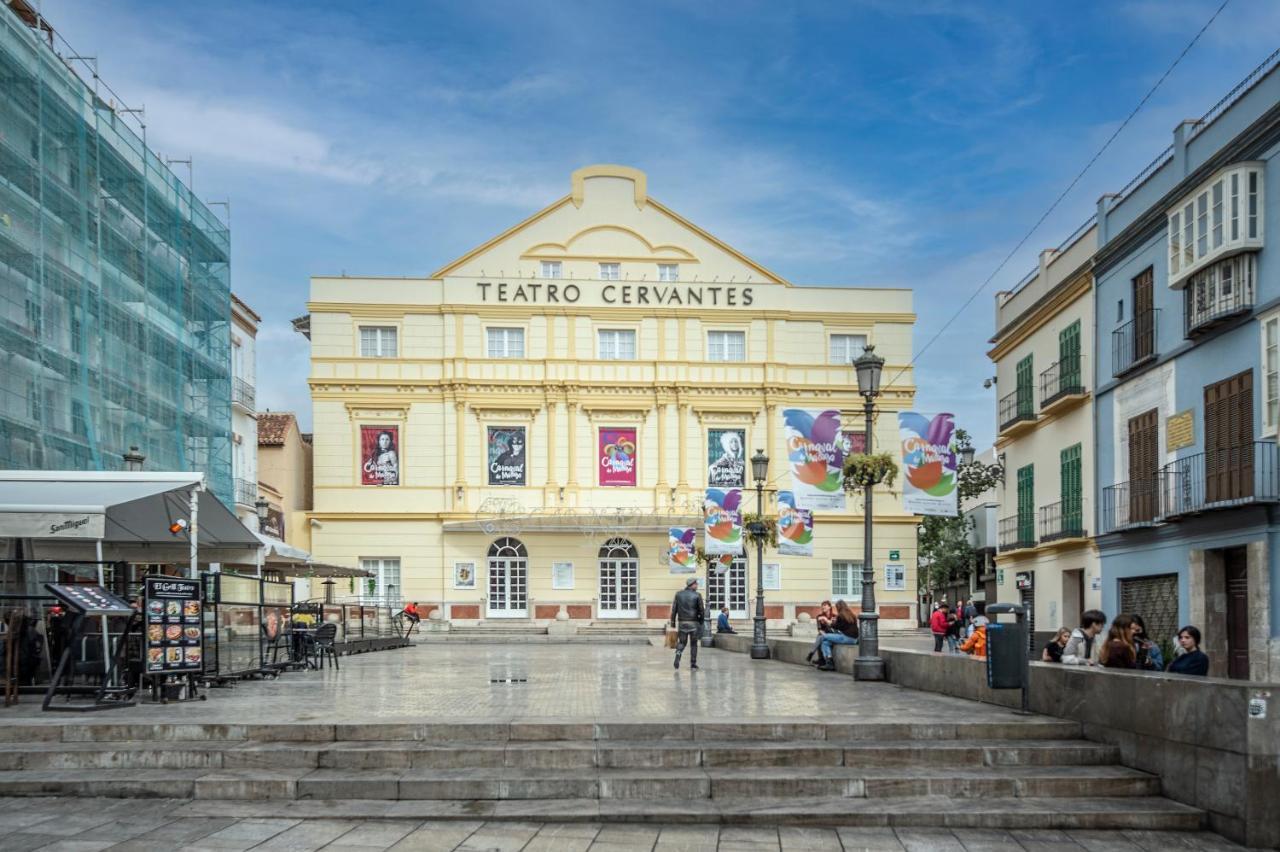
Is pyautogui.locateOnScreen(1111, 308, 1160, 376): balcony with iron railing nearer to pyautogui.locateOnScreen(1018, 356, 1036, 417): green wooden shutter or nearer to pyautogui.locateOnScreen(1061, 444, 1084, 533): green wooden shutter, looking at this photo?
pyautogui.locateOnScreen(1061, 444, 1084, 533): green wooden shutter

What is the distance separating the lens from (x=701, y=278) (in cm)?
4972

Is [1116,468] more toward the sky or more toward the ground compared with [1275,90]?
more toward the ground

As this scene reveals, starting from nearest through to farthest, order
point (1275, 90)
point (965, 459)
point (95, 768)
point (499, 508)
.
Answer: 1. point (95, 768)
2. point (1275, 90)
3. point (499, 508)
4. point (965, 459)

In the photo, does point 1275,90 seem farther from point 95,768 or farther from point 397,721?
point 95,768

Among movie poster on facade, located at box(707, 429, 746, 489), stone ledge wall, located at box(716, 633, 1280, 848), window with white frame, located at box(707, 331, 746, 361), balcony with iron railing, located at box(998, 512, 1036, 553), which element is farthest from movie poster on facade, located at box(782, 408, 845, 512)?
window with white frame, located at box(707, 331, 746, 361)

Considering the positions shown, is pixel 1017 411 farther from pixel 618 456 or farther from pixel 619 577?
pixel 619 577

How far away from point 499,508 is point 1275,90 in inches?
1302

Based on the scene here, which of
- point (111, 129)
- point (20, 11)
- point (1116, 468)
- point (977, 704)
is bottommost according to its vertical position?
point (977, 704)

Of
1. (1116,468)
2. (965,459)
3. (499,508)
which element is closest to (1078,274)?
(1116,468)

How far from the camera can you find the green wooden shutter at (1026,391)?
31141mm

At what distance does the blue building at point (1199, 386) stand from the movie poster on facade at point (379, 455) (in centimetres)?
2860

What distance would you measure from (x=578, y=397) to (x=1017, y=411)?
795 inches

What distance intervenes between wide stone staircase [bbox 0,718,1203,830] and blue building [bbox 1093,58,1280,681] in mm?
10419

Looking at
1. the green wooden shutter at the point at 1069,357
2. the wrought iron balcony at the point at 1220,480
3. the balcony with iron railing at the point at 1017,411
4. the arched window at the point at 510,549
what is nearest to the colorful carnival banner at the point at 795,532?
the green wooden shutter at the point at 1069,357
